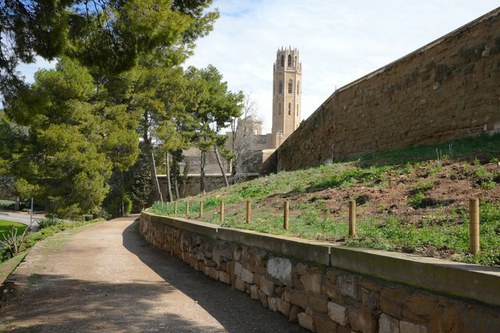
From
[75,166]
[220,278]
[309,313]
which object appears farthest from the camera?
[75,166]

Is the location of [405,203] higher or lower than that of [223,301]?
higher

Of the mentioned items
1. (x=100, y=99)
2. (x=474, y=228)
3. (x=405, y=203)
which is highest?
(x=100, y=99)

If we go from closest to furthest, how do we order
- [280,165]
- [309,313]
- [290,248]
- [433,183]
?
[309,313]
[290,248]
[433,183]
[280,165]

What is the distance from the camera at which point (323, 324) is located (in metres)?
4.77

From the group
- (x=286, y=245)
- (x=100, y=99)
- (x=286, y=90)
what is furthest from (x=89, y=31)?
(x=286, y=90)

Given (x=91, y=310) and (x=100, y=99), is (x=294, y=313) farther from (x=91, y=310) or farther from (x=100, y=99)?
(x=100, y=99)

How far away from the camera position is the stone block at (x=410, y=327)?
3540 mm

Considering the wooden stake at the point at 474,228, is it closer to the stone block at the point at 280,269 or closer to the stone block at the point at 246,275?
the stone block at the point at 280,269

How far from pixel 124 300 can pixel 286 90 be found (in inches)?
3962

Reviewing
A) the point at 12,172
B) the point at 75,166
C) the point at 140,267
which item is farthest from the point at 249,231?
the point at 12,172

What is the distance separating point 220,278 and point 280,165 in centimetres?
1690

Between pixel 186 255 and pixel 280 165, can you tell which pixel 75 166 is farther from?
pixel 186 255

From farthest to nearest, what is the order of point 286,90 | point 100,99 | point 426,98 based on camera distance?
1. point 286,90
2. point 100,99
3. point 426,98

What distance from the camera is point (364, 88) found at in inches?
588
